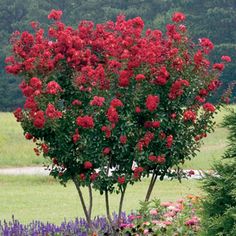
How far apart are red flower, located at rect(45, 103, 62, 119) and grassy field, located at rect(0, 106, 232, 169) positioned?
560 inches

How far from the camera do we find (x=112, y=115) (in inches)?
357

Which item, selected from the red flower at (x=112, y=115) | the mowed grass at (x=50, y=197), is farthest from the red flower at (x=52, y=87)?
the mowed grass at (x=50, y=197)

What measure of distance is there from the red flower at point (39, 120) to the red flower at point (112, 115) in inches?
29.8

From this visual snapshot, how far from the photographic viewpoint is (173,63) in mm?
9500

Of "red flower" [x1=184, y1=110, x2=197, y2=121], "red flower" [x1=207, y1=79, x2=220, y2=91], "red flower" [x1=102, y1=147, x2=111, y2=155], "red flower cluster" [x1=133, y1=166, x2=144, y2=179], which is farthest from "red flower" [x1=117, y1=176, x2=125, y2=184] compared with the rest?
"red flower" [x1=207, y1=79, x2=220, y2=91]

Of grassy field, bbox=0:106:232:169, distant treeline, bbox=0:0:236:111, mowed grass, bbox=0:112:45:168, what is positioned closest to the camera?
grassy field, bbox=0:106:232:169

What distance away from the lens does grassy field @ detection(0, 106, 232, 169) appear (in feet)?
82.4

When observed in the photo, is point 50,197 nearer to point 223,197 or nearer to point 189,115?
point 189,115

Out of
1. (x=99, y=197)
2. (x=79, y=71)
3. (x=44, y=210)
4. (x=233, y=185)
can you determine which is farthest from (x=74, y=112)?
(x=99, y=197)

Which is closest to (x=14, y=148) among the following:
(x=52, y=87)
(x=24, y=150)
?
(x=24, y=150)

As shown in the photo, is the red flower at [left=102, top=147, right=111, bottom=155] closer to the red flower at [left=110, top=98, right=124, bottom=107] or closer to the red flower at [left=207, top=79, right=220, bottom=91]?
the red flower at [left=110, top=98, right=124, bottom=107]

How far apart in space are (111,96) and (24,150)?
18.1 meters

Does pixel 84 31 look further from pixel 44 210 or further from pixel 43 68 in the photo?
pixel 44 210

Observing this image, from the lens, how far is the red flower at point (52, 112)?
895 cm
